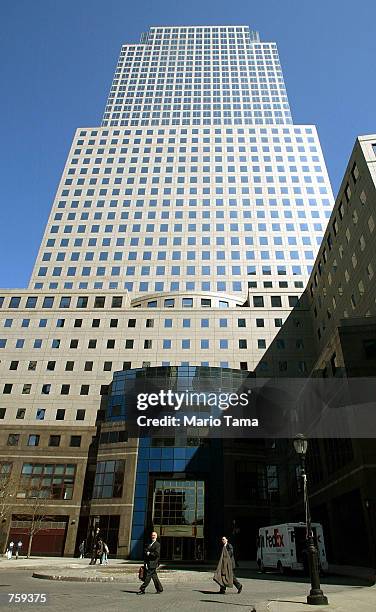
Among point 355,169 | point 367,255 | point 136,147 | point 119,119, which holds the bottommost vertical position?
point 367,255

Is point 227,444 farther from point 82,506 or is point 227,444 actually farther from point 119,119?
point 119,119

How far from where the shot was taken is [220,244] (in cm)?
8212

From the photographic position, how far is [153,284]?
3059 inches

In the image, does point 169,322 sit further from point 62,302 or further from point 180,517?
point 180,517

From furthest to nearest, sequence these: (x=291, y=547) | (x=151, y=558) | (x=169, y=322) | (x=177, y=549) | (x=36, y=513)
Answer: (x=169, y=322), (x=36, y=513), (x=177, y=549), (x=291, y=547), (x=151, y=558)

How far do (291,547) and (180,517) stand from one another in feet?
78.2

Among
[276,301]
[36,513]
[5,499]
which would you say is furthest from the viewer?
[276,301]

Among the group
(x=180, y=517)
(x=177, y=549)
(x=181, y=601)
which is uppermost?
(x=180, y=517)

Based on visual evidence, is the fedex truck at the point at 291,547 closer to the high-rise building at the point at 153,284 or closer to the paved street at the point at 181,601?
the paved street at the point at 181,601

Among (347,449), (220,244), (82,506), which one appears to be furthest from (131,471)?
(220,244)

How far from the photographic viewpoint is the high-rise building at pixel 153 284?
49.6 meters

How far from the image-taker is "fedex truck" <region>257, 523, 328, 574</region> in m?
24.3

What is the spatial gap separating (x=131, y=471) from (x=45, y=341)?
87.2 ft

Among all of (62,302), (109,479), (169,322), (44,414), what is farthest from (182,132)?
(109,479)
